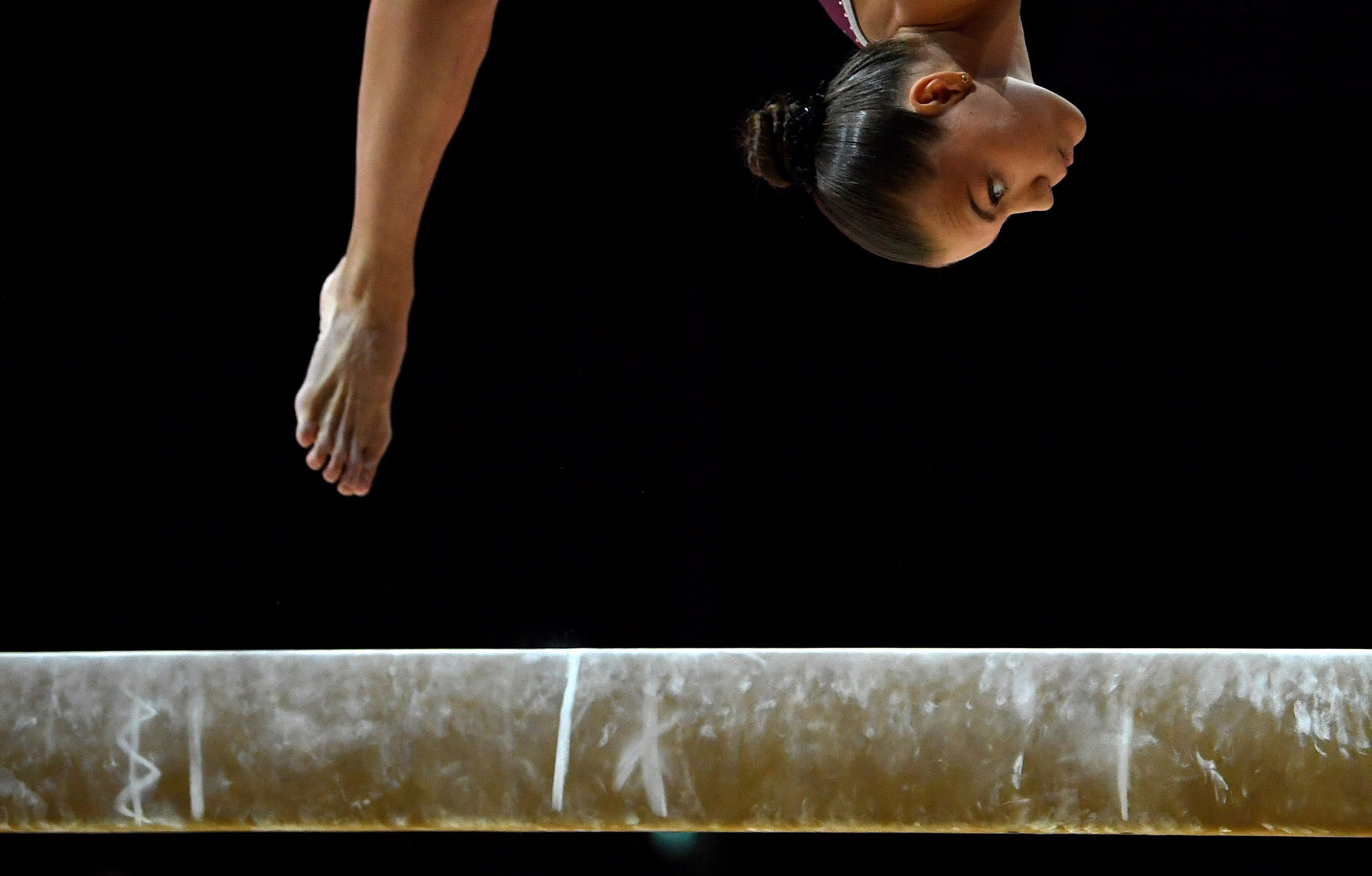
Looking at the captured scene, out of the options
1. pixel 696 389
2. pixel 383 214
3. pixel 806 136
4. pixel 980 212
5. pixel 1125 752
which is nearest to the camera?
pixel 1125 752

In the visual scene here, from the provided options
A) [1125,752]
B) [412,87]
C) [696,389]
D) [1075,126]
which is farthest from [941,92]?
[696,389]

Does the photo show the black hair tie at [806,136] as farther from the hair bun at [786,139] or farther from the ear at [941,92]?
the ear at [941,92]

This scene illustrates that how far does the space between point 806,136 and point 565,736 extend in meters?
0.87

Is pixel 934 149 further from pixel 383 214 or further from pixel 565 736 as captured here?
pixel 565 736

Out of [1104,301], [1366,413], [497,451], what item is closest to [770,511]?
[497,451]

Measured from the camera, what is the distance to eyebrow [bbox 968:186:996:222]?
5.12ft

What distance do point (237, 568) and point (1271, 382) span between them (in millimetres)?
2517

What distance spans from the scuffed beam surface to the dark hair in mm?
583

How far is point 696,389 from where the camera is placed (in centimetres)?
304

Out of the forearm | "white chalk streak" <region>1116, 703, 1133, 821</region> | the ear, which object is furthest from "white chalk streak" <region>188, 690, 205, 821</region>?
the ear

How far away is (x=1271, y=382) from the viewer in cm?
300

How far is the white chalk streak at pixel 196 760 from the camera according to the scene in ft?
4.60

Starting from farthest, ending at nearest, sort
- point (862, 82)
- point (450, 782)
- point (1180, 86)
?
point (1180, 86), point (862, 82), point (450, 782)

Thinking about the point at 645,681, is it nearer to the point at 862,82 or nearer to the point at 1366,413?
the point at 862,82
